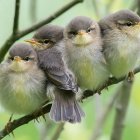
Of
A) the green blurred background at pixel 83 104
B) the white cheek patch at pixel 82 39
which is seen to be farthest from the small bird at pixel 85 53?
the green blurred background at pixel 83 104

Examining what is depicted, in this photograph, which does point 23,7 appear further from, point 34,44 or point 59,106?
point 59,106

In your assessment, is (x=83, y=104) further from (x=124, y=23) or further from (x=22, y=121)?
(x=22, y=121)

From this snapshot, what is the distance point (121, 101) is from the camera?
499cm

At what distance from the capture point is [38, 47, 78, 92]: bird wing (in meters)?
4.30

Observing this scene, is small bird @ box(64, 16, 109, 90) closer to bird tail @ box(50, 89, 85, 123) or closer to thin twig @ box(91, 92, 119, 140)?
bird tail @ box(50, 89, 85, 123)

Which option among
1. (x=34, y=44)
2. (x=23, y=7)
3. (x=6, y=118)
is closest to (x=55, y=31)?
(x=34, y=44)

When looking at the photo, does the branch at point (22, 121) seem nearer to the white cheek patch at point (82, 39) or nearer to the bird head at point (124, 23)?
the white cheek patch at point (82, 39)

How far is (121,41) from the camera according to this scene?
15.4 ft

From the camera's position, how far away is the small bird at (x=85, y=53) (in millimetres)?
4453

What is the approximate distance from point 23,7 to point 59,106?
2.00 m

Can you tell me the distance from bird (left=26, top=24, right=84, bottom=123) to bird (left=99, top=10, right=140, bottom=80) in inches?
11.1

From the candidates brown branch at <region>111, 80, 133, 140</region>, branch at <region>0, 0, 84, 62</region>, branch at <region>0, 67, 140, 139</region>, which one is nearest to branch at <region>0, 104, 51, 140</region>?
branch at <region>0, 67, 140, 139</region>

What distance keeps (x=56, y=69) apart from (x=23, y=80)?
8.8 inches

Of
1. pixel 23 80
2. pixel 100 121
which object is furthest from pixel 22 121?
pixel 100 121
